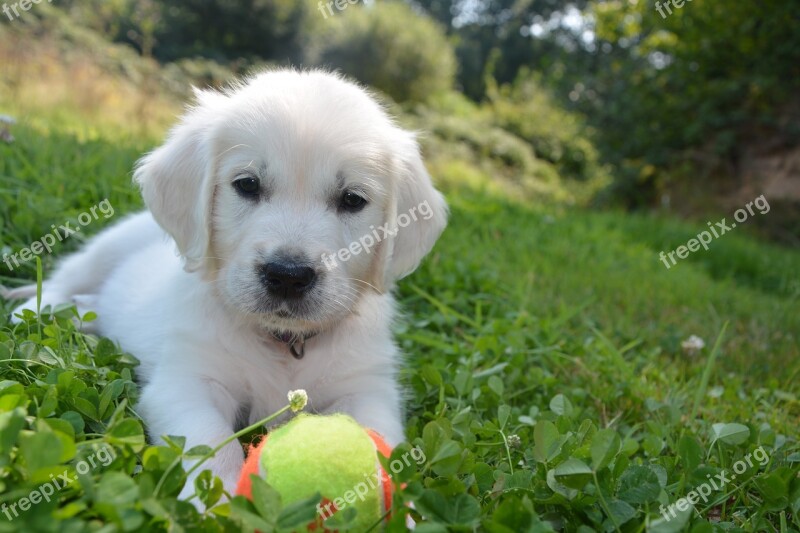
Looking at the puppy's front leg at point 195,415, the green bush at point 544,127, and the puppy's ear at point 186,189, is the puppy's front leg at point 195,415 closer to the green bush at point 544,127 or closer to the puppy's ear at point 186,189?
the puppy's ear at point 186,189

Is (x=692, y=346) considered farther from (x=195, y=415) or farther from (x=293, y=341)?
(x=195, y=415)

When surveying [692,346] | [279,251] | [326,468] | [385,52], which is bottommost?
[385,52]

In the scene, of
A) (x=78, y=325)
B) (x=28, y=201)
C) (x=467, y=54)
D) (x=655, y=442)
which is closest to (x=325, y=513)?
(x=655, y=442)

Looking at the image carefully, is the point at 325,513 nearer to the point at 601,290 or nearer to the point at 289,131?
the point at 289,131

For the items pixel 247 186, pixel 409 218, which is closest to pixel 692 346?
pixel 409 218

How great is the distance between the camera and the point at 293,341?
254 centimetres

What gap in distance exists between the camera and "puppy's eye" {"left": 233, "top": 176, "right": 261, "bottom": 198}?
2.41m

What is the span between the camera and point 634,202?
12.3 meters

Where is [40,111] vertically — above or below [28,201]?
below

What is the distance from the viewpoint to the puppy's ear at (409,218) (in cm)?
269

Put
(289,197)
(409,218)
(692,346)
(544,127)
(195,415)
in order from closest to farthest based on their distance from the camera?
(195,415), (289,197), (409,218), (692,346), (544,127)

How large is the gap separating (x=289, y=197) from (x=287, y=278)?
14.1 inches

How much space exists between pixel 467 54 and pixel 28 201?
3670cm

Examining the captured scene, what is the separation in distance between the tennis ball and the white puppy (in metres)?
0.50
